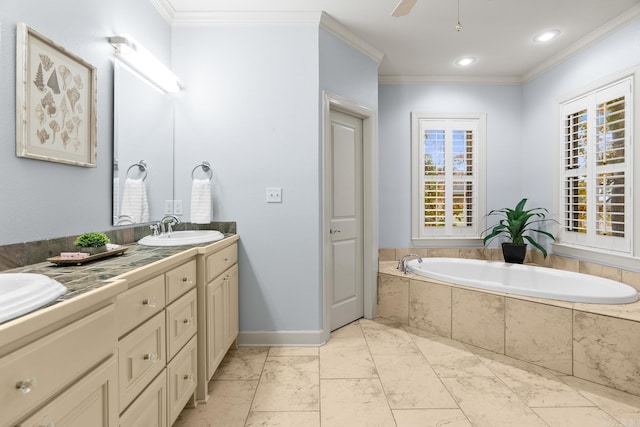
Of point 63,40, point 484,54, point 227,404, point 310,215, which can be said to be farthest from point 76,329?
point 484,54

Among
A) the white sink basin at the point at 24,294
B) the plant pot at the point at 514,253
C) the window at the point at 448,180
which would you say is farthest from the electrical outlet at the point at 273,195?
the plant pot at the point at 514,253

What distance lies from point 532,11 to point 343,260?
246 centimetres

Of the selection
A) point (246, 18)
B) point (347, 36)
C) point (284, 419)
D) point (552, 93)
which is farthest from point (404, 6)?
point (552, 93)

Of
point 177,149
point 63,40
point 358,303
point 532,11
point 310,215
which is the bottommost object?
point 358,303

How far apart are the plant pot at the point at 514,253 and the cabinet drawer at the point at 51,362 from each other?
3.54m

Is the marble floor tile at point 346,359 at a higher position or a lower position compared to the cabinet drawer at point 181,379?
lower

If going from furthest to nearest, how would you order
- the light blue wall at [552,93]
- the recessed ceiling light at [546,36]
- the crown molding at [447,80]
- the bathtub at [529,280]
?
1. the crown molding at [447,80]
2. the recessed ceiling light at [546,36]
3. the light blue wall at [552,93]
4. the bathtub at [529,280]

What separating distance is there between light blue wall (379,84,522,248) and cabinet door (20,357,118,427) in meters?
3.07

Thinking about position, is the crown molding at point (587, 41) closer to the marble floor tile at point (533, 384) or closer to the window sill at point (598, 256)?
the window sill at point (598, 256)

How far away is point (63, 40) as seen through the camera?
151cm

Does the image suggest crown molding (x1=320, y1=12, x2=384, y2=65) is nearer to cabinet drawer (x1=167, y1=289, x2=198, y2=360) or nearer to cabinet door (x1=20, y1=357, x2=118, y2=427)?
cabinet drawer (x1=167, y1=289, x2=198, y2=360)

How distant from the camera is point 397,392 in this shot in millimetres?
Answer: 1941

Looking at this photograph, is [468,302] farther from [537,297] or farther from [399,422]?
[399,422]

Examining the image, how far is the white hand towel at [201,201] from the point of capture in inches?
96.2
